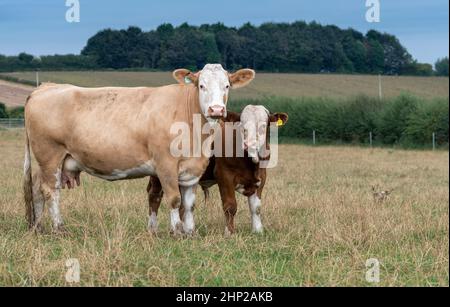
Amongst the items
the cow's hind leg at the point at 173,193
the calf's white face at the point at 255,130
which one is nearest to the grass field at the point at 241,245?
the cow's hind leg at the point at 173,193

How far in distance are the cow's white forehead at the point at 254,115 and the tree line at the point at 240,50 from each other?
8655 millimetres

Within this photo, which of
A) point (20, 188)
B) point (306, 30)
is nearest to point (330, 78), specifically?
point (306, 30)

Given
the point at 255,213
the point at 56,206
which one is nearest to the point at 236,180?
the point at 255,213

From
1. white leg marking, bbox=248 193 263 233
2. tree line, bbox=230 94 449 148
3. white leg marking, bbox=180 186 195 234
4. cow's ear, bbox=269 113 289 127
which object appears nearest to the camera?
white leg marking, bbox=180 186 195 234

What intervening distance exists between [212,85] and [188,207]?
1.61 metres

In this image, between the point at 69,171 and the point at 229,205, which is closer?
the point at 229,205

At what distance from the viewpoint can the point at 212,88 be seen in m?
8.52

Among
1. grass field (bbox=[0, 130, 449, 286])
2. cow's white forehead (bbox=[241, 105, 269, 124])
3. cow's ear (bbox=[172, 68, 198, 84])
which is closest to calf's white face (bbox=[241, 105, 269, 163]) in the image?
cow's white forehead (bbox=[241, 105, 269, 124])

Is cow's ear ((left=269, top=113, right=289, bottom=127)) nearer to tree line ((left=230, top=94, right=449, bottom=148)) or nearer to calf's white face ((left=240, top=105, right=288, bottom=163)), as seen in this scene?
calf's white face ((left=240, top=105, right=288, bottom=163))

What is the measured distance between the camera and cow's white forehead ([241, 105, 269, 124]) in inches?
360

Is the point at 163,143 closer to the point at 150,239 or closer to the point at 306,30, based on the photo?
the point at 150,239

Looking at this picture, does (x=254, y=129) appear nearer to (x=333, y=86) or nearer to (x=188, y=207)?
(x=188, y=207)

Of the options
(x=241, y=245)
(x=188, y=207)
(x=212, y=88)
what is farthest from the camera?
(x=188, y=207)
